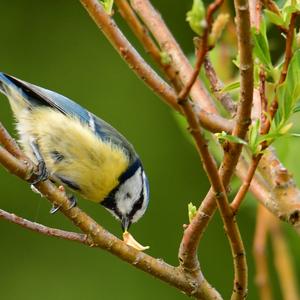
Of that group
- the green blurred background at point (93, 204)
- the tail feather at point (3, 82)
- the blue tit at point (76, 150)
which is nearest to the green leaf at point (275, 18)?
the blue tit at point (76, 150)

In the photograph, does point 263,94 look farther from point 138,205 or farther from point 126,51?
point 138,205

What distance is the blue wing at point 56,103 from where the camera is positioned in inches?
83.9

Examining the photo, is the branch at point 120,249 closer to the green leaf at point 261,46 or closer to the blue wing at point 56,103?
the green leaf at point 261,46

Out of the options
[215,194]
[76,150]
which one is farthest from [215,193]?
[76,150]

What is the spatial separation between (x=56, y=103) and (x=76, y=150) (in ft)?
0.52

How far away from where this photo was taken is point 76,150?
2.09 m

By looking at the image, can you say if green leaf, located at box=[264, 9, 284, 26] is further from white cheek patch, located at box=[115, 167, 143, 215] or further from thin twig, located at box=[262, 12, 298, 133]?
white cheek patch, located at box=[115, 167, 143, 215]

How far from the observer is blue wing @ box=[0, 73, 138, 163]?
6.99ft

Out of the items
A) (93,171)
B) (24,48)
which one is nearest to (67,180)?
(93,171)

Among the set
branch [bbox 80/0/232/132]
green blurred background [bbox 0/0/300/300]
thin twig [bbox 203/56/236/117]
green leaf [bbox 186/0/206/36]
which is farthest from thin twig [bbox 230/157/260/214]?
green blurred background [bbox 0/0/300/300]

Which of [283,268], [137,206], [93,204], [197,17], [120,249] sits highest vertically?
[197,17]

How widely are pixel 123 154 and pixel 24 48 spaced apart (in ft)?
7.13

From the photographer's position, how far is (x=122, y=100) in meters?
4.07

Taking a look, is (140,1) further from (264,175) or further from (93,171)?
(93,171)
